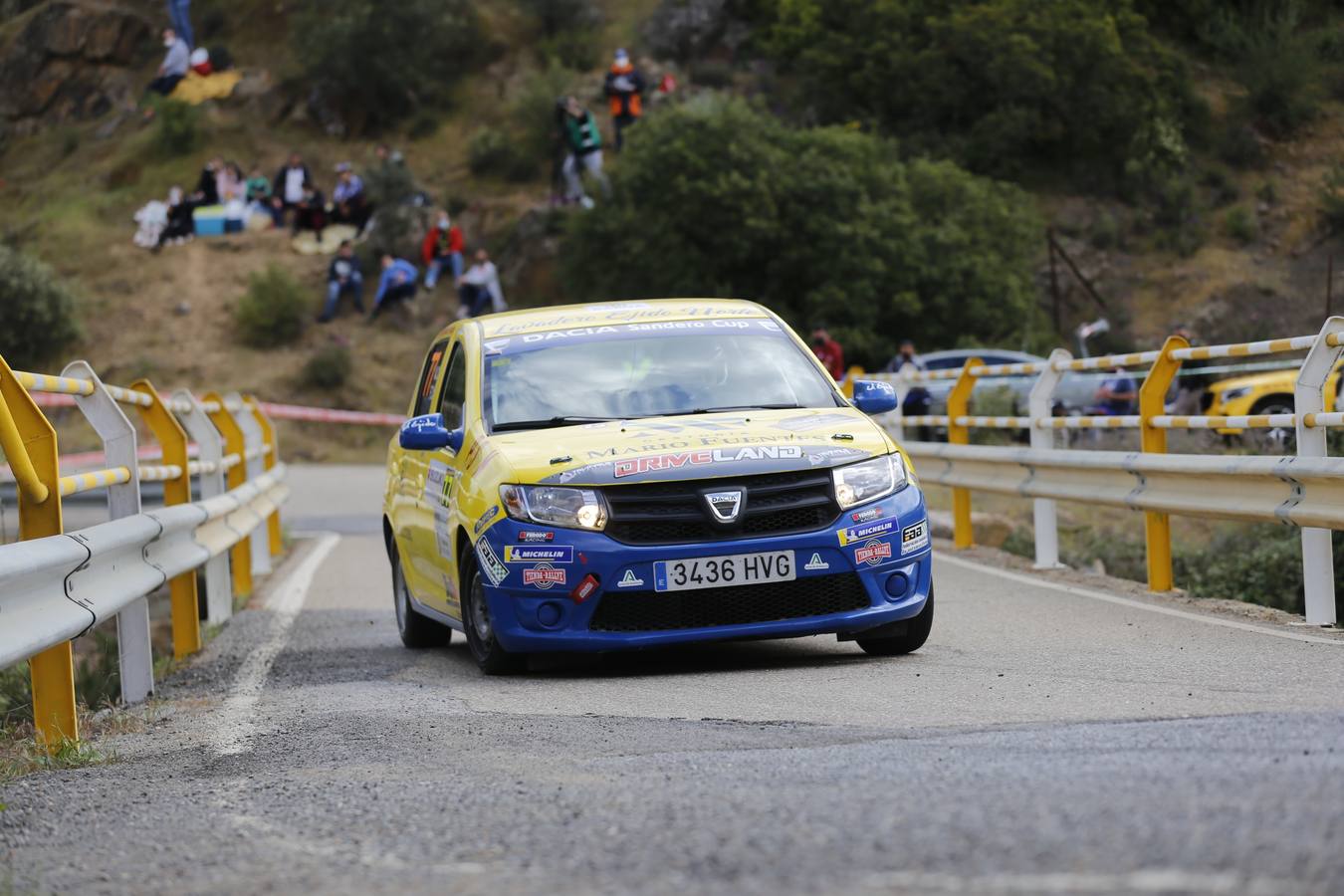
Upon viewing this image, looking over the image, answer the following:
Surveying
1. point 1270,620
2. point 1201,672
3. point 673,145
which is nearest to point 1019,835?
point 1201,672

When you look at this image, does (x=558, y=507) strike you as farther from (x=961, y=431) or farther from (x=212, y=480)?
(x=961, y=431)

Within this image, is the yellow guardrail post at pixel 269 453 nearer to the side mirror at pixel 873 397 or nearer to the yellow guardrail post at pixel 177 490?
the yellow guardrail post at pixel 177 490

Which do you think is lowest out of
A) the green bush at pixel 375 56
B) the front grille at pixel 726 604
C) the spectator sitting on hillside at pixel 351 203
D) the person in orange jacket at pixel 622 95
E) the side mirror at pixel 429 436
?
the front grille at pixel 726 604

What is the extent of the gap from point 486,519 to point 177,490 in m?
2.73

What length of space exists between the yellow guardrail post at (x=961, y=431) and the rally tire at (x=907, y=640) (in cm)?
551

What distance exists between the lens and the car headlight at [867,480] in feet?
27.0

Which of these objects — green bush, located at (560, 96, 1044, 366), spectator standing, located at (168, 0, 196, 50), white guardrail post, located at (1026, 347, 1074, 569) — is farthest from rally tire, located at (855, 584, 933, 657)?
spectator standing, located at (168, 0, 196, 50)

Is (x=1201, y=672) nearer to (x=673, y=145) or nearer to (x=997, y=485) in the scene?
(x=997, y=485)

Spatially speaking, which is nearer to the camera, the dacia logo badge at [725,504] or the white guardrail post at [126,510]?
the dacia logo badge at [725,504]

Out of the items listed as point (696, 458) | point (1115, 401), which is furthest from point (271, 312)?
point (696, 458)

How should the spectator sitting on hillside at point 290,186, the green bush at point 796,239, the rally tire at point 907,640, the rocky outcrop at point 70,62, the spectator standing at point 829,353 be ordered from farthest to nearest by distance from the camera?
the rocky outcrop at point 70,62, the spectator sitting on hillside at point 290,186, the green bush at point 796,239, the spectator standing at point 829,353, the rally tire at point 907,640

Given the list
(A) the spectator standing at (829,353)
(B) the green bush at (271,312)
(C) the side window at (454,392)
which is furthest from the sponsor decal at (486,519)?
(B) the green bush at (271,312)

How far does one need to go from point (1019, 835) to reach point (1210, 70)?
71772 millimetres

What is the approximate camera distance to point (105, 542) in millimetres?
7398
